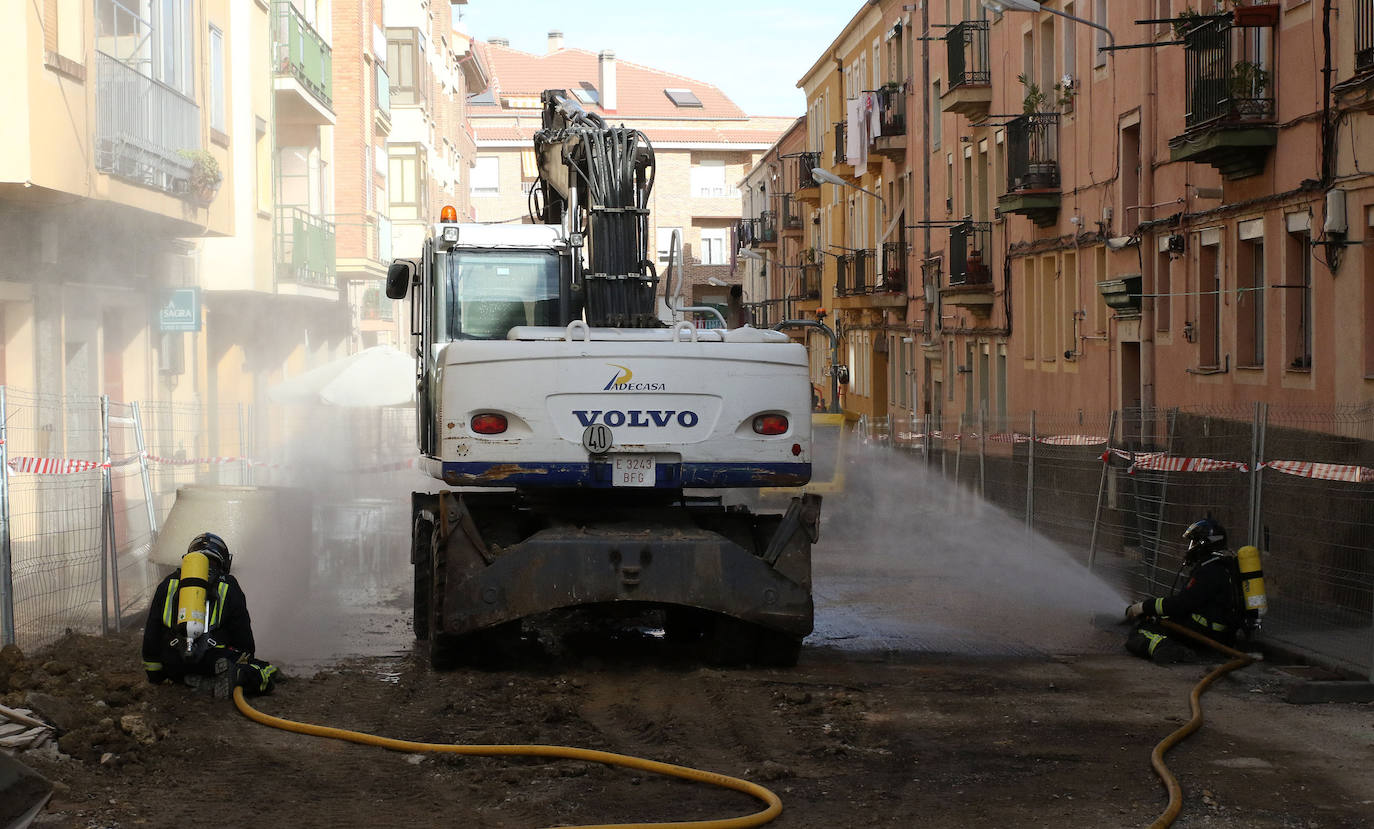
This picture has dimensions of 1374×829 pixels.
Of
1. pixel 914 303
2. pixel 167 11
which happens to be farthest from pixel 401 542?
pixel 914 303

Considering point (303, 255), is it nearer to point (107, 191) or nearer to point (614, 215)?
point (107, 191)

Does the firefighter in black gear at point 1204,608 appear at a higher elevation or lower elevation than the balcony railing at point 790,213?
lower

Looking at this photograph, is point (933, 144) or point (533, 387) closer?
point (533, 387)

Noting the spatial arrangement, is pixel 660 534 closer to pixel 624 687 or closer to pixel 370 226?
pixel 624 687

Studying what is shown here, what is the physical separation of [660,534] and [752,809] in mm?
3443

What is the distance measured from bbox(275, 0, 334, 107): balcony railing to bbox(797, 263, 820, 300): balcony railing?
2463 centimetres

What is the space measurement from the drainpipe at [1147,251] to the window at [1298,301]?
163 inches

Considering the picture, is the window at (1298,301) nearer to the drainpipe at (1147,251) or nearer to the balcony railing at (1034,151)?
the drainpipe at (1147,251)

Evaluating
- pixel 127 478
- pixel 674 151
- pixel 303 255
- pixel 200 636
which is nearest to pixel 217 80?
pixel 303 255

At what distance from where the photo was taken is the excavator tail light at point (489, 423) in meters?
9.81

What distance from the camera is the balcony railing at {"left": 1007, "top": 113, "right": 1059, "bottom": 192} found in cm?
2458

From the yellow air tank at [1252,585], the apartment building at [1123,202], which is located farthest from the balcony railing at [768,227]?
the yellow air tank at [1252,585]

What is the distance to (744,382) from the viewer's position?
10.0 metres

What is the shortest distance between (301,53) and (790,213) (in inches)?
1302
